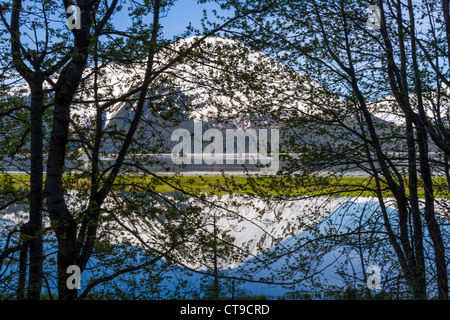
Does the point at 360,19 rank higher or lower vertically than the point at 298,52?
higher

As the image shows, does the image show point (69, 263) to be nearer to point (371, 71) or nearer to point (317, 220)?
point (317, 220)

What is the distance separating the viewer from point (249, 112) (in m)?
8.05

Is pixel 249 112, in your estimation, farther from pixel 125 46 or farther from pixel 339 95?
pixel 125 46

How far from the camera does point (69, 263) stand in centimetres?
712

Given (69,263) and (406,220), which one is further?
(406,220)
